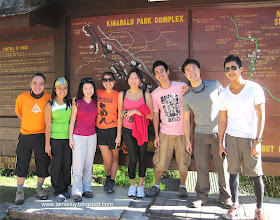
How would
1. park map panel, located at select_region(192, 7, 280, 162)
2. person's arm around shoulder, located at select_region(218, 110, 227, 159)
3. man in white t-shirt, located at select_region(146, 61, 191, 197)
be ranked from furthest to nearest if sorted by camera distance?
park map panel, located at select_region(192, 7, 280, 162), man in white t-shirt, located at select_region(146, 61, 191, 197), person's arm around shoulder, located at select_region(218, 110, 227, 159)

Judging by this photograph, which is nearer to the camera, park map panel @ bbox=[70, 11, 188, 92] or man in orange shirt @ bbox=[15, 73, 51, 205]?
man in orange shirt @ bbox=[15, 73, 51, 205]

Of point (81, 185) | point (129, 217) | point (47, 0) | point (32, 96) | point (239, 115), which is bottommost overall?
point (129, 217)

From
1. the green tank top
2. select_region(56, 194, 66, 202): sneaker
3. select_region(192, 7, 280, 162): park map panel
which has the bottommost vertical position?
select_region(56, 194, 66, 202): sneaker

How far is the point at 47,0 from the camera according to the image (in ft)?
15.0

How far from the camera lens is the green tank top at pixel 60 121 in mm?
3891

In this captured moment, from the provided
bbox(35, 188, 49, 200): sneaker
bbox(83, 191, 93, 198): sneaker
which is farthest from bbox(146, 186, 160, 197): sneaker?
bbox(35, 188, 49, 200): sneaker

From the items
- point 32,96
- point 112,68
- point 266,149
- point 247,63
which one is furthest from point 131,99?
point 266,149

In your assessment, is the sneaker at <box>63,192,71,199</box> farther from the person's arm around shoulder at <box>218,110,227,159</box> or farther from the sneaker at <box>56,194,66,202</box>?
the person's arm around shoulder at <box>218,110,227,159</box>

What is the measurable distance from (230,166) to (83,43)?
11.3ft

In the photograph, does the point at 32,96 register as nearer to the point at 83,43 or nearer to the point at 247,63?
the point at 83,43

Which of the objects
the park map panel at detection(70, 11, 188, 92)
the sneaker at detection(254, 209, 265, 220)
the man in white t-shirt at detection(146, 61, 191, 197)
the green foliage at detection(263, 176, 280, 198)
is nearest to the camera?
the sneaker at detection(254, 209, 265, 220)

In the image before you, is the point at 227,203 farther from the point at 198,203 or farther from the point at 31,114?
the point at 31,114

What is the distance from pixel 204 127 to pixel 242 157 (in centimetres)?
66

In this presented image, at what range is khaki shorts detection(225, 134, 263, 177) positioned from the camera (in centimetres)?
315
